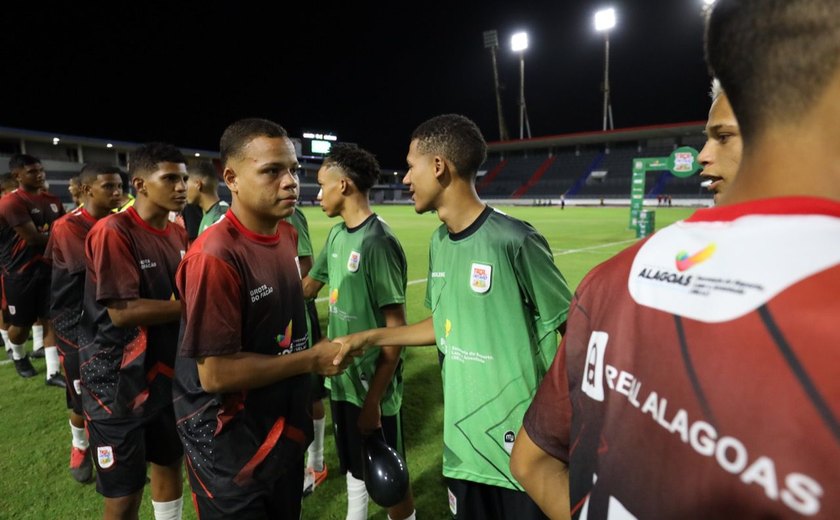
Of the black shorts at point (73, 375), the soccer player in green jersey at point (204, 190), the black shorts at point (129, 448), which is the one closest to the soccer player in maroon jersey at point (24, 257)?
the soccer player in green jersey at point (204, 190)

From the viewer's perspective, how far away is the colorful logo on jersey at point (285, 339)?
2176mm

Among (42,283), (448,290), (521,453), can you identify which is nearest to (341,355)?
(448,290)

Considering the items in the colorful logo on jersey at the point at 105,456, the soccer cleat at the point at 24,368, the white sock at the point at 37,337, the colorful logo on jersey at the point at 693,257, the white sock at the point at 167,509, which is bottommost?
the white sock at the point at 167,509

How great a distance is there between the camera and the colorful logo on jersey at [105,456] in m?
2.69

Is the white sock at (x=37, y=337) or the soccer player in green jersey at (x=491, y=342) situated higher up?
the soccer player in green jersey at (x=491, y=342)

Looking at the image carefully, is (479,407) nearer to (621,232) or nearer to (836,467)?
(836,467)

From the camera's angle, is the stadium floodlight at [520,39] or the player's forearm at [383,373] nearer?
the player's forearm at [383,373]

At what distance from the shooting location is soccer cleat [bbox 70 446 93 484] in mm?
3539

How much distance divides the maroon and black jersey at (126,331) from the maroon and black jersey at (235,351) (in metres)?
0.88

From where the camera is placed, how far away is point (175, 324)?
2.96 meters

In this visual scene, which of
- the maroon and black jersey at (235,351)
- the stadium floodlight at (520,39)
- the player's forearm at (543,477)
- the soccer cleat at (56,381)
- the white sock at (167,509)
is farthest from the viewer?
the stadium floodlight at (520,39)

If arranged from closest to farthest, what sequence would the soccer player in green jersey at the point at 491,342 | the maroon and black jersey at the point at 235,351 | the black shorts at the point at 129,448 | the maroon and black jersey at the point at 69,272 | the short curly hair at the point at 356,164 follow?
the maroon and black jersey at the point at 235,351 → the soccer player in green jersey at the point at 491,342 → the black shorts at the point at 129,448 → the short curly hair at the point at 356,164 → the maroon and black jersey at the point at 69,272

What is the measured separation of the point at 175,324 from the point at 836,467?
10.5 ft

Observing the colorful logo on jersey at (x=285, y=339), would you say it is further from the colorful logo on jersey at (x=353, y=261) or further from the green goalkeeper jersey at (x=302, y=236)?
the green goalkeeper jersey at (x=302, y=236)
